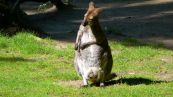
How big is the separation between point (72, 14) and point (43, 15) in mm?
1119

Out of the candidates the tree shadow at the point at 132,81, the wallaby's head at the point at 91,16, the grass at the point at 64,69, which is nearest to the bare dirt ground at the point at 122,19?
the grass at the point at 64,69

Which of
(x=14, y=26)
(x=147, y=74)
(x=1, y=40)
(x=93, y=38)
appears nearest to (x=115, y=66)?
(x=147, y=74)

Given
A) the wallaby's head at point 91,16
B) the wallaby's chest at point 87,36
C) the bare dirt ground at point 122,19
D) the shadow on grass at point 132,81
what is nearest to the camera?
the wallaby's head at point 91,16

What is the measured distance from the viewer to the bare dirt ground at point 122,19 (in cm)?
1585

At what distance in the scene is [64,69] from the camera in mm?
10969

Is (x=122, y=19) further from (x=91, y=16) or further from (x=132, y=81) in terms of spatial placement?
(x=91, y=16)

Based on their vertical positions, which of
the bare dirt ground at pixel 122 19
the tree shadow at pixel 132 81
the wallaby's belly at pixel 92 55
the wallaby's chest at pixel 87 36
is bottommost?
the bare dirt ground at pixel 122 19

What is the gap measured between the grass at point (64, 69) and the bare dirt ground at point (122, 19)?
4.38ft

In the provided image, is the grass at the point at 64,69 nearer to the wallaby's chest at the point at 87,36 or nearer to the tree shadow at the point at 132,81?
the tree shadow at the point at 132,81

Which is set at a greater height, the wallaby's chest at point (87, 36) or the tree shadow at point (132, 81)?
the wallaby's chest at point (87, 36)

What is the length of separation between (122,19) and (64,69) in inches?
339

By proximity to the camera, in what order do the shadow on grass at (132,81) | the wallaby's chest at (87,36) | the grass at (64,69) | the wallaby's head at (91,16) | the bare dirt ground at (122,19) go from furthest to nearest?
the bare dirt ground at (122,19), the shadow on grass at (132,81), the wallaby's chest at (87,36), the wallaby's head at (91,16), the grass at (64,69)

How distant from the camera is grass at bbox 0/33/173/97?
838cm

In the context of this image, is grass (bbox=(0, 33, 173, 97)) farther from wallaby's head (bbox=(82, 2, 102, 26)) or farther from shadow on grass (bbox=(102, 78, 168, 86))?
wallaby's head (bbox=(82, 2, 102, 26))
